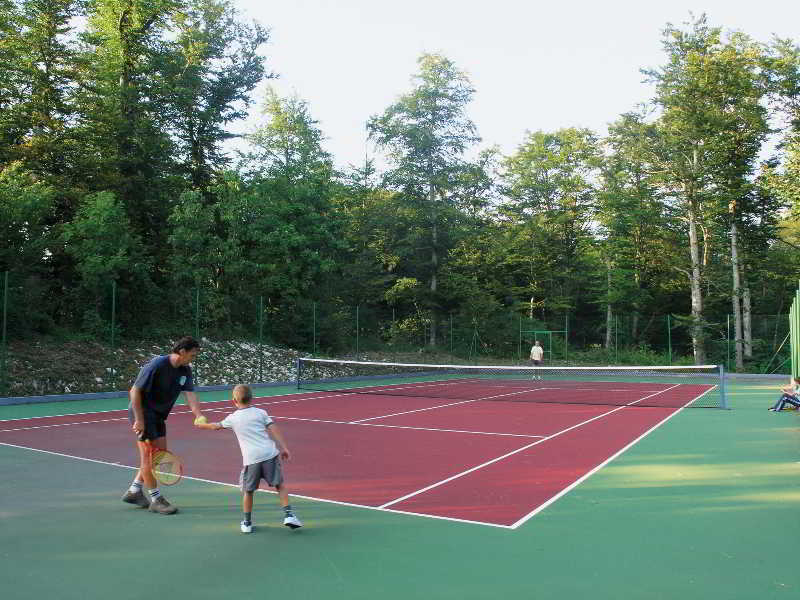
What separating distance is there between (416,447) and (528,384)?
1508 centimetres

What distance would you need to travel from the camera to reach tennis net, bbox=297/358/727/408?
17.0m

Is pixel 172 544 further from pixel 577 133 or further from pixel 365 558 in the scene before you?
pixel 577 133

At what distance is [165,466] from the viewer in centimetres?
623

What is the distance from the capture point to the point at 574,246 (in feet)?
144

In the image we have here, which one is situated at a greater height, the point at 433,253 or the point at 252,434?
the point at 433,253

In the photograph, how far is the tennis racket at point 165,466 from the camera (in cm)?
596

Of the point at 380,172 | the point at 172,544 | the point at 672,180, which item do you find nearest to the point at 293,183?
the point at 380,172

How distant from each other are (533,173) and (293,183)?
1996cm

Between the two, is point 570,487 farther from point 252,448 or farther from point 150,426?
point 150,426

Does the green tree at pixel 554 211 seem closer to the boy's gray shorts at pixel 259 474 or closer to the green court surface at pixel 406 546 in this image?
the green court surface at pixel 406 546

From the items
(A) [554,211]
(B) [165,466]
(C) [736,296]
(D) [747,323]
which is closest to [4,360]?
(B) [165,466]

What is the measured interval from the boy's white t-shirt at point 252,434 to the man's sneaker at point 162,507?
1.12 m

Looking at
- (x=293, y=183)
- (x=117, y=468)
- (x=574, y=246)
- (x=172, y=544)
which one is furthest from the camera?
(x=574, y=246)

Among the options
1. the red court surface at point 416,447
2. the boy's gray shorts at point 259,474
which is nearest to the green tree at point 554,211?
the red court surface at point 416,447
